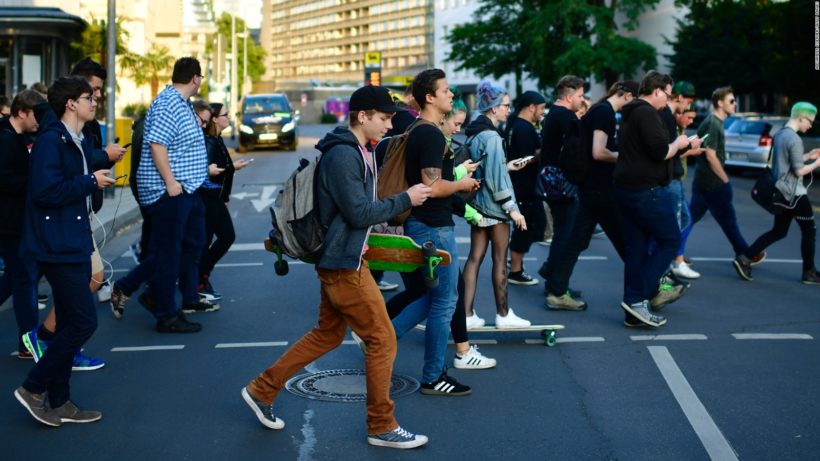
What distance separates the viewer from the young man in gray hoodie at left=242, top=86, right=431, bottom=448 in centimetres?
548

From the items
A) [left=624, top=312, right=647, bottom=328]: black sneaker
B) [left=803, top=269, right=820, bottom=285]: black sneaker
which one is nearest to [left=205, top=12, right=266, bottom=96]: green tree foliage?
[left=803, top=269, right=820, bottom=285]: black sneaker

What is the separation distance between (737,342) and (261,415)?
3.87 meters

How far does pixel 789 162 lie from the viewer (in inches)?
446

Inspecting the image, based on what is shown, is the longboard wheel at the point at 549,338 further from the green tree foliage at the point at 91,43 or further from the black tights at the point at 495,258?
the green tree foliage at the point at 91,43

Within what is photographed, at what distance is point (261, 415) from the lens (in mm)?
5934

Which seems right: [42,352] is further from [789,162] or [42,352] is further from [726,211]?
[789,162]

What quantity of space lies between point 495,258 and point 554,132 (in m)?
2.00

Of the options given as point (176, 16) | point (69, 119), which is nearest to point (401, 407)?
point (69, 119)

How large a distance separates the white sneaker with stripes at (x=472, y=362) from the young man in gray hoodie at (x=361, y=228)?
5.60 ft

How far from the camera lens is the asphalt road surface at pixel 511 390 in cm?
568

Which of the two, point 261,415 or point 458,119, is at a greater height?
point 458,119

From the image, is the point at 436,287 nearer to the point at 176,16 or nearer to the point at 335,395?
the point at 335,395

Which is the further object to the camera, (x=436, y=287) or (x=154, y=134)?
(x=154, y=134)

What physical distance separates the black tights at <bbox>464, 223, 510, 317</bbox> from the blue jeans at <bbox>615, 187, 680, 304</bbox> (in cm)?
108
